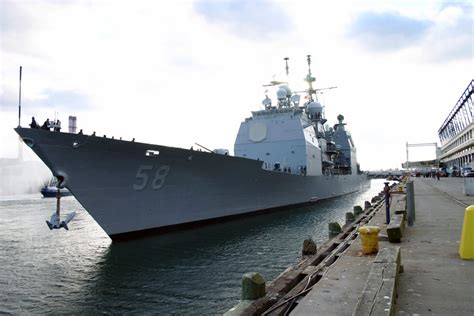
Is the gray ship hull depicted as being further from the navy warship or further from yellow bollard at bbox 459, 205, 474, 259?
yellow bollard at bbox 459, 205, 474, 259

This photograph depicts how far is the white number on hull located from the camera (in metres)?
10.3

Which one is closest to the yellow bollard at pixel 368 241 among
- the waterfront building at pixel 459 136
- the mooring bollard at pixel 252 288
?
the mooring bollard at pixel 252 288

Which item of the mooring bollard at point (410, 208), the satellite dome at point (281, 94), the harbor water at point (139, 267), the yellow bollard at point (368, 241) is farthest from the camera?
the satellite dome at point (281, 94)

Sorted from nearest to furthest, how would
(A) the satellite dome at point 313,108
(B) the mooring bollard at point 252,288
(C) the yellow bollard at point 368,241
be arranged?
(B) the mooring bollard at point 252,288, (C) the yellow bollard at point 368,241, (A) the satellite dome at point 313,108

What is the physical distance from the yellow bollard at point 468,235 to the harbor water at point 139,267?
10.7 feet

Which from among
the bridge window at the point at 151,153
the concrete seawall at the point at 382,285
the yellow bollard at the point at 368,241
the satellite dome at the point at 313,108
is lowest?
the concrete seawall at the point at 382,285

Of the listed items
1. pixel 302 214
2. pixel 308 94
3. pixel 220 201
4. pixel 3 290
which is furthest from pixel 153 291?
pixel 308 94

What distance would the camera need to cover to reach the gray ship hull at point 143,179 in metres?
8.91

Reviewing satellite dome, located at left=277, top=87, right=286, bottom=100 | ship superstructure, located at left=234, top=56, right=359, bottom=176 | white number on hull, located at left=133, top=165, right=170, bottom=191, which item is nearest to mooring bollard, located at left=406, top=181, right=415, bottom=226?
white number on hull, located at left=133, top=165, right=170, bottom=191

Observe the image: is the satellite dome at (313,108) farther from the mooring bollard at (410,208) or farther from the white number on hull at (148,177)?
the mooring bollard at (410,208)

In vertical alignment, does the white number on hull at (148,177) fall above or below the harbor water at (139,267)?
above

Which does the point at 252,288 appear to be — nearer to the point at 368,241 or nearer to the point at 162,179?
the point at 368,241

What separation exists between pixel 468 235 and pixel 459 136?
58.5m

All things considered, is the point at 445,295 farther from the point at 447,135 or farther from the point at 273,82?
the point at 447,135
